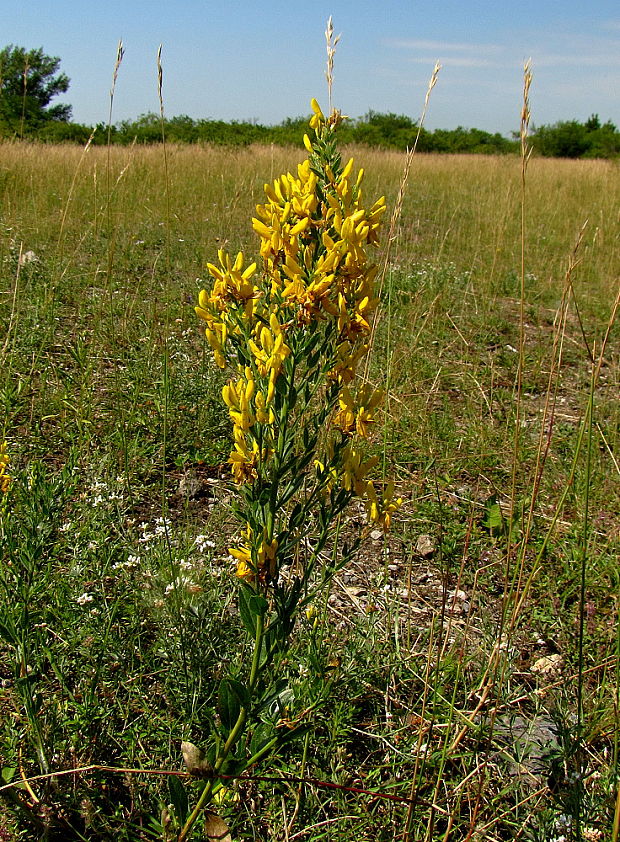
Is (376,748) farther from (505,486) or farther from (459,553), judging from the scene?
(505,486)

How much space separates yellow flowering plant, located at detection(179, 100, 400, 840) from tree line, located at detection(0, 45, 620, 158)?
12668mm

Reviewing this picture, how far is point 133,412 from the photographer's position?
9.75ft

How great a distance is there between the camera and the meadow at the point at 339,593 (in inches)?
56.8

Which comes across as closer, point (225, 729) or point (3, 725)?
point (225, 729)

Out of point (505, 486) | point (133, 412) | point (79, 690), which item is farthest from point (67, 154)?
point (79, 690)

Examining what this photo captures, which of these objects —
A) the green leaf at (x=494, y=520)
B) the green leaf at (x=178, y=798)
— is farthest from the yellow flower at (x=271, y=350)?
the green leaf at (x=494, y=520)

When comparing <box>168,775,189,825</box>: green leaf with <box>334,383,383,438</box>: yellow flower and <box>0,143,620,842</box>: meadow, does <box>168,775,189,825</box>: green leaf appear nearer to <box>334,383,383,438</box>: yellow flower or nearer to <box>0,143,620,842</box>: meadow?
<box>0,143,620,842</box>: meadow

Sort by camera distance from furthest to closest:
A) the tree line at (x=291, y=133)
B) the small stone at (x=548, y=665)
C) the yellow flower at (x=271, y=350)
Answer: the tree line at (x=291, y=133)
the small stone at (x=548, y=665)
the yellow flower at (x=271, y=350)

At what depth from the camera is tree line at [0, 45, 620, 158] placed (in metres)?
16.3

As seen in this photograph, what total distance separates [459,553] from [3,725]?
1.64m

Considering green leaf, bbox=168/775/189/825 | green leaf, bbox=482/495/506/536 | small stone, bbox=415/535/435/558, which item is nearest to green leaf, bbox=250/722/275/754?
green leaf, bbox=168/775/189/825

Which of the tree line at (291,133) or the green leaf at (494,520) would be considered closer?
the green leaf at (494,520)

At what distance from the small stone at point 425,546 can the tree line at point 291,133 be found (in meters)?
12.2

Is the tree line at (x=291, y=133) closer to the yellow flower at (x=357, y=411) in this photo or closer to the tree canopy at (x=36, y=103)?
the tree canopy at (x=36, y=103)
